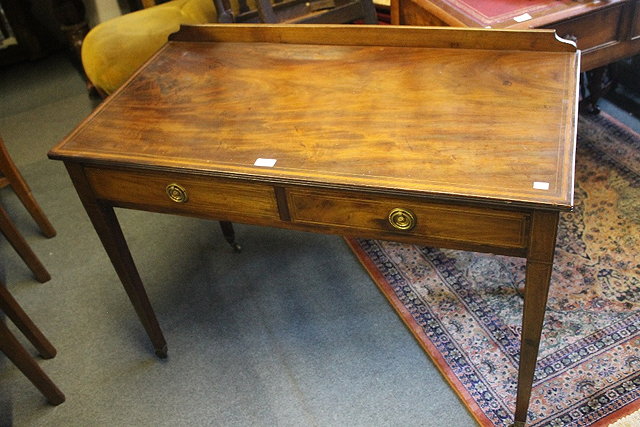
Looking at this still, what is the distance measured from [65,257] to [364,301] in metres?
1.21

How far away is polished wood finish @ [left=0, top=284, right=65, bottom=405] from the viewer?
5.82 feet

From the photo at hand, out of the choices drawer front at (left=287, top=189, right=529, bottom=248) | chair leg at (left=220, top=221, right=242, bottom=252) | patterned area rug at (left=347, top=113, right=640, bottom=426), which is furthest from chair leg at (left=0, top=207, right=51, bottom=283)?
drawer front at (left=287, top=189, right=529, bottom=248)

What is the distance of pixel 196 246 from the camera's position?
2.46m

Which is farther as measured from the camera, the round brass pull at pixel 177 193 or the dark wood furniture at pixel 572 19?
the dark wood furniture at pixel 572 19

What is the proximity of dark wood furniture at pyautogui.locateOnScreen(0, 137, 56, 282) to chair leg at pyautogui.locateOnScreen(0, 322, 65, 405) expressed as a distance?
0.59 m

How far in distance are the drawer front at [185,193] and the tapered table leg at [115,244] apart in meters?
0.03

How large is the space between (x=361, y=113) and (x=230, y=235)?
101cm

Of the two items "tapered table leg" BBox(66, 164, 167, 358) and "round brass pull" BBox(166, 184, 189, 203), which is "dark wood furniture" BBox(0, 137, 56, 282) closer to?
"tapered table leg" BBox(66, 164, 167, 358)

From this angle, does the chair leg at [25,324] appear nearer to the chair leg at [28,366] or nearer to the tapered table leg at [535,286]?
the chair leg at [28,366]

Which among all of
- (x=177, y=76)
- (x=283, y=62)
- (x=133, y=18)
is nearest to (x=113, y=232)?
(x=177, y=76)

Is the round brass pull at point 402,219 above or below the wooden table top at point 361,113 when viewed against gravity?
below

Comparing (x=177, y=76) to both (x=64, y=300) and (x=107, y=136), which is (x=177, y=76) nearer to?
(x=107, y=136)

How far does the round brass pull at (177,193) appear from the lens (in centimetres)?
153

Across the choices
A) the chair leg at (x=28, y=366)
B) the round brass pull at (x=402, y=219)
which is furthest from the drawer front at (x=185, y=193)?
the chair leg at (x=28, y=366)
